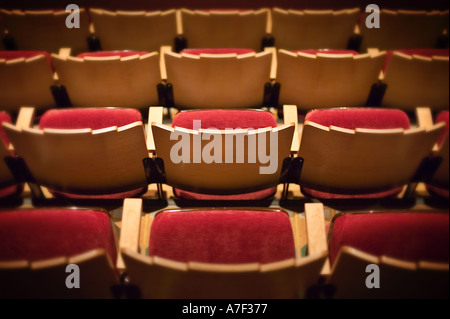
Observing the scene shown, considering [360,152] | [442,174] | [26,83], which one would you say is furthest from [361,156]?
[26,83]

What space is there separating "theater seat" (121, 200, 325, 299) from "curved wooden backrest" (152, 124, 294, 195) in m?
0.05

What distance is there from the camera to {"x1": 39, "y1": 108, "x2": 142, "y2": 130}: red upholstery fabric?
469mm

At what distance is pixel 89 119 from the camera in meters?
0.47

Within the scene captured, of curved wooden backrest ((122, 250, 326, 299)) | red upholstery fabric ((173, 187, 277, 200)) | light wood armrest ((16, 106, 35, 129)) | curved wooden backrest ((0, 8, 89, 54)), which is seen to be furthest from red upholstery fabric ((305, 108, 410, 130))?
curved wooden backrest ((0, 8, 89, 54))

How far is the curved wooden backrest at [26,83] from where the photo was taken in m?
0.52

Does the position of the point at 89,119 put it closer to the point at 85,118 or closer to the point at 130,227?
the point at 85,118

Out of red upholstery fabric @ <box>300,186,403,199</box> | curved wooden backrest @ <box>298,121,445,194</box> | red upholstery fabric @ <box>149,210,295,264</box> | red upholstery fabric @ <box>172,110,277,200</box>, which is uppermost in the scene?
red upholstery fabric @ <box>172,110,277,200</box>

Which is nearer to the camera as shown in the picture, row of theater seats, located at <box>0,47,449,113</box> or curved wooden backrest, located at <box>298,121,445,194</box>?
curved wooden backrest, located at <box>298,121,445,194</box>

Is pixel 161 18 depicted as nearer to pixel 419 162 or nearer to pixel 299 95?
pixel 299 95

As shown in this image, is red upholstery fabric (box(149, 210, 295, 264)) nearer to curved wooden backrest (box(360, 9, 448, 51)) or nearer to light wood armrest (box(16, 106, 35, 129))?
light wood armrest (box(16, 106, 35, 129))

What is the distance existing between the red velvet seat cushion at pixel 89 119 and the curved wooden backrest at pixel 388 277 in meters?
0.26

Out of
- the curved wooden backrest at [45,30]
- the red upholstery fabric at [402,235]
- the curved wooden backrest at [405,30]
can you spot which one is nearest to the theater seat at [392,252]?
the red upholstery fabric at [402,235]
